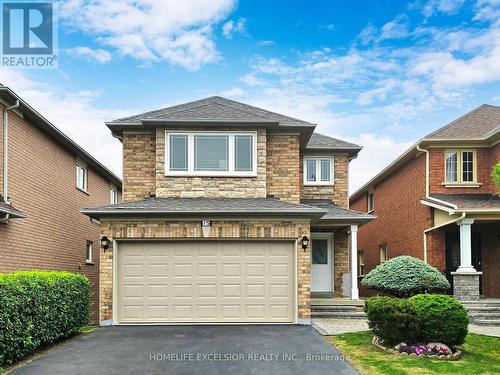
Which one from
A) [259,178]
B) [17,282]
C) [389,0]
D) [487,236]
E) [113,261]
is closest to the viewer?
[17,282]

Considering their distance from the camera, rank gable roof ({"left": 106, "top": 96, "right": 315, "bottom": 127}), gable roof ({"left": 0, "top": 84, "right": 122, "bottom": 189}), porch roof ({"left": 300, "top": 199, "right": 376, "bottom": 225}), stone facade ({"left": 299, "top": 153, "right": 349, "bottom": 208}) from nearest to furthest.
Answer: gable roof ({"left": 0, "top": 84, "right": 122, "bottom": 189}) → gable roof ({"left": 106, "top": 96, "right": 315, "bottom": 127}) → porch roof ({"left": 300, "top": 199, "right": 376, "bottom": 225}) → stone facade ({"left": 299, "top": 153, "right": 349, "bottom": 208})

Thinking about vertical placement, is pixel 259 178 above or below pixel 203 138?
below

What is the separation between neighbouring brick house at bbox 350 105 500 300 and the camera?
15.9 m

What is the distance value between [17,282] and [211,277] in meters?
5.63

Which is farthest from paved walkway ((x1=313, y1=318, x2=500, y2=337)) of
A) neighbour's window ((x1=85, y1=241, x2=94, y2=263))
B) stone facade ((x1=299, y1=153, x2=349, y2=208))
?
neighbour's window ((x1=85, y1=241, x2=94, y2=263))

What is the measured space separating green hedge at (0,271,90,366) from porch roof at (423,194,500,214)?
10876mm

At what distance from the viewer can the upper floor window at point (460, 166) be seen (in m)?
18.2

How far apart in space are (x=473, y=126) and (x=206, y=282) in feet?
36.5

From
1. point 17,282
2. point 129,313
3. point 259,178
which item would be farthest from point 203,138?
point 17,282

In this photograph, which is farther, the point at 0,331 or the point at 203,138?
the point at 203,138

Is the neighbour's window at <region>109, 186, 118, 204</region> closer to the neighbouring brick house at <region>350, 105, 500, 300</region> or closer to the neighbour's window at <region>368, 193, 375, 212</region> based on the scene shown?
the neighbour's window at <region>368, 193, 375, 212</region>

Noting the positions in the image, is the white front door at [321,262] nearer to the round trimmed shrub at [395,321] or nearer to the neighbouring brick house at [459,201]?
the neighbouring brick house at [459,201]

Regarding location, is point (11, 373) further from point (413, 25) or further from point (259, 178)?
point (413, 25)

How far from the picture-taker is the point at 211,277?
1392 centimetres
